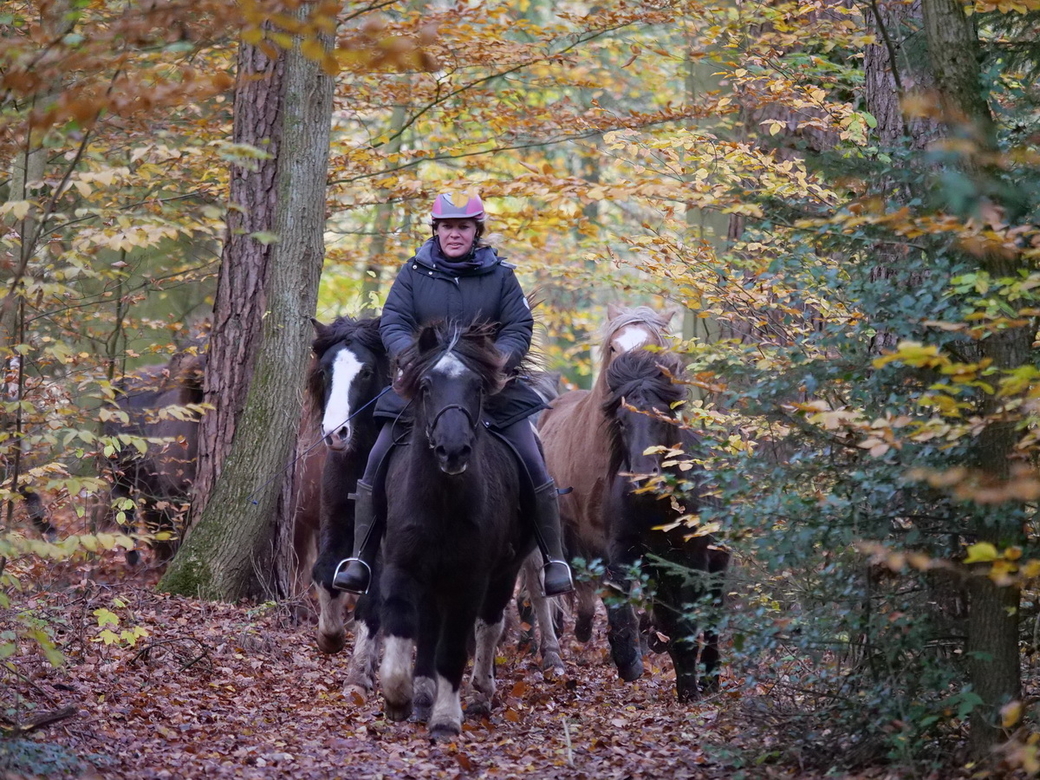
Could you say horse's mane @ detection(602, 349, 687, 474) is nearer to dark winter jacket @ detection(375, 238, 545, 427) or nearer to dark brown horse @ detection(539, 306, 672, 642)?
dark brown horse @ detection(539, 306, 672, 642)

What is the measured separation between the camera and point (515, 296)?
26.2 feet

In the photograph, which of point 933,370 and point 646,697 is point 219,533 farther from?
point 933,370

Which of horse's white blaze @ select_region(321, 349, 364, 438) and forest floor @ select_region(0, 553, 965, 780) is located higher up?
horse's white blaze @ select_region(321, 349, 364, 438)

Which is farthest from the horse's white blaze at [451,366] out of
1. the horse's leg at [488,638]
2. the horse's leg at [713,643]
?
the horse's leg at [713,643]

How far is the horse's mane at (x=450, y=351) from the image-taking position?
6902 mm

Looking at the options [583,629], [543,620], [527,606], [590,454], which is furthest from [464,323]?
[527,606]

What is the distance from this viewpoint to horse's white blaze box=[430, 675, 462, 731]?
6.88 meters

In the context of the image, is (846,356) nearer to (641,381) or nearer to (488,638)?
(641,381)

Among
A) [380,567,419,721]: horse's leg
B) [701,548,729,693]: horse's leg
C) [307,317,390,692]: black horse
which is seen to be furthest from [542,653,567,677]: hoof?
[380,567,419,721]: horse's leg

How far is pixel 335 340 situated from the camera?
30.0 ft

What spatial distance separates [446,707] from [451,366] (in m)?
2.06

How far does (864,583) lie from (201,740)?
3.66m

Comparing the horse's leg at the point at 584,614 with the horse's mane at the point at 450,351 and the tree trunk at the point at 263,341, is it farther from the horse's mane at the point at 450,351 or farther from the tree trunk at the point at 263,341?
the horse's mane at the point at 450,351

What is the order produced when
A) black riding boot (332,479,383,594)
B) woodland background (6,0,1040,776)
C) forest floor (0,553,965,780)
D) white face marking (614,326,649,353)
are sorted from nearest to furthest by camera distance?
1. woodland background (6,0,1040,776)
2. forest floor (0,553,965,780)
3. black riding boot (332,479,383,594)
4. white face marking (614,326,649,353)
